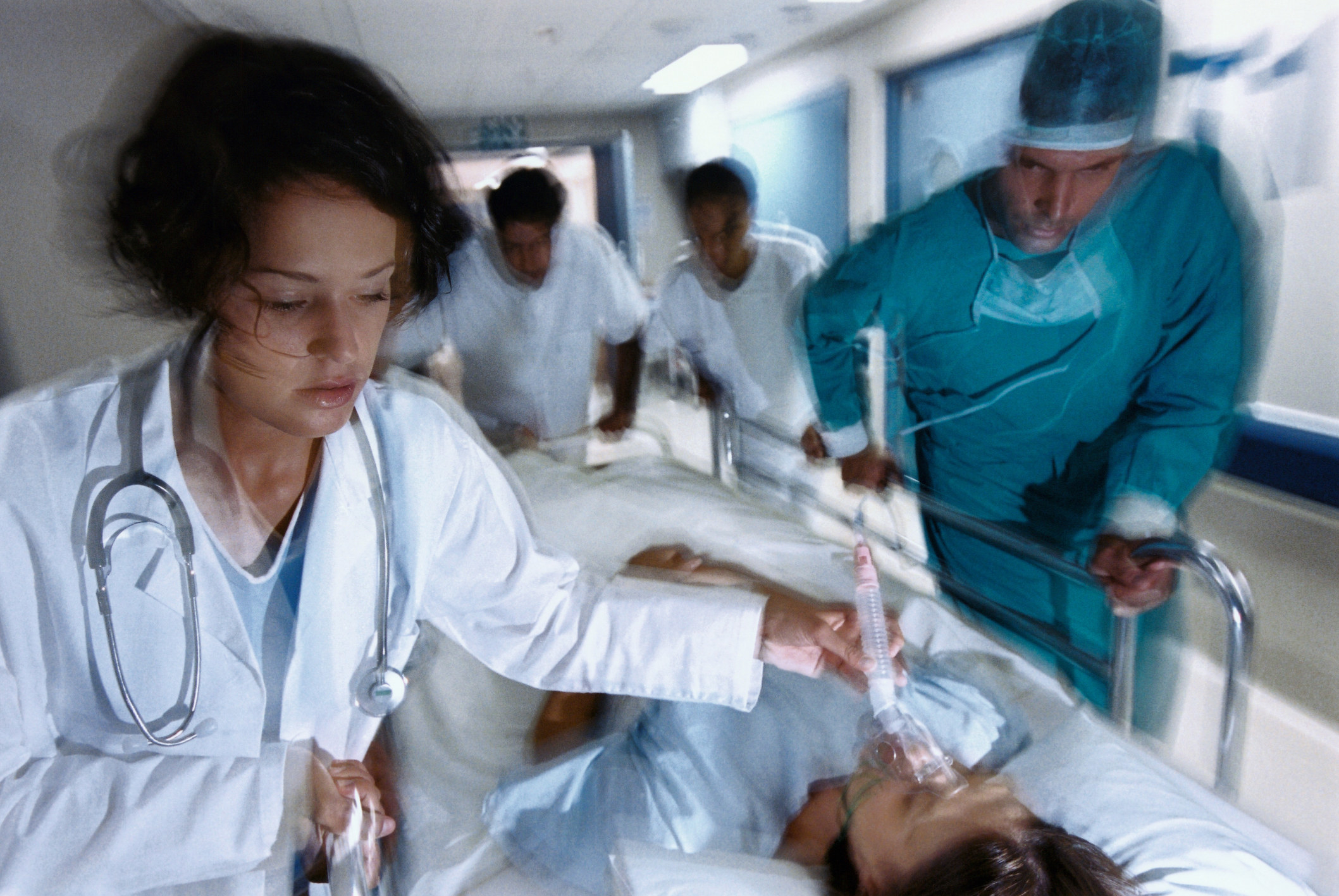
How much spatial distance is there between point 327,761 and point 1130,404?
3.61ft

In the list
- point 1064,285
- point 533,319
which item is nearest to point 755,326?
point 533,319

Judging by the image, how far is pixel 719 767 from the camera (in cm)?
121

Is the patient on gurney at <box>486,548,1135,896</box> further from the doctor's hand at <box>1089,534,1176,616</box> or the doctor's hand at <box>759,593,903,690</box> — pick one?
the doctor's hand at <box>1089,534,1176,616</box>

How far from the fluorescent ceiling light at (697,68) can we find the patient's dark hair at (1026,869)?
2.97ft

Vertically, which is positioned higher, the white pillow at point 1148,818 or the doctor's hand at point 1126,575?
the doctor's hand at point 1126,575

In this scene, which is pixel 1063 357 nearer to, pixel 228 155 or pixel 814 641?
pixel 814 641

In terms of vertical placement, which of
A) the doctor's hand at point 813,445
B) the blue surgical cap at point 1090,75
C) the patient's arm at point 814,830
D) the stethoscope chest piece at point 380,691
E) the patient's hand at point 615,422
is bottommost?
the patient's arm at point 814,830

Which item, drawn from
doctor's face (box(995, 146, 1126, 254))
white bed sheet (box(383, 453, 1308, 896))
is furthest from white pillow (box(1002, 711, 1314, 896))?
doctor's face (box(995, 146, 1126, 254))

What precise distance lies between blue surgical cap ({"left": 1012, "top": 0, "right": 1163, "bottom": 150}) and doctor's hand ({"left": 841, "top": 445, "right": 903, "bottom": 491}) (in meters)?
0.43

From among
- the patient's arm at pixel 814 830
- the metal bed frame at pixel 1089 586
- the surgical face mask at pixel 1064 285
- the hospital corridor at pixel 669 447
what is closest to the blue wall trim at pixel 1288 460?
the hospital corridor at pixel 669 447

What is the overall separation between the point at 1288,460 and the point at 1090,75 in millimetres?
590

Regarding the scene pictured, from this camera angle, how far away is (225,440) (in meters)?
0.78

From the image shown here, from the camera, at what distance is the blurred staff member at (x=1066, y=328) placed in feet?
3.22

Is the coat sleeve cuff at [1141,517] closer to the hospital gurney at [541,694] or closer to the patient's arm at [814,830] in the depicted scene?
the hospital gurney at [541,694]
